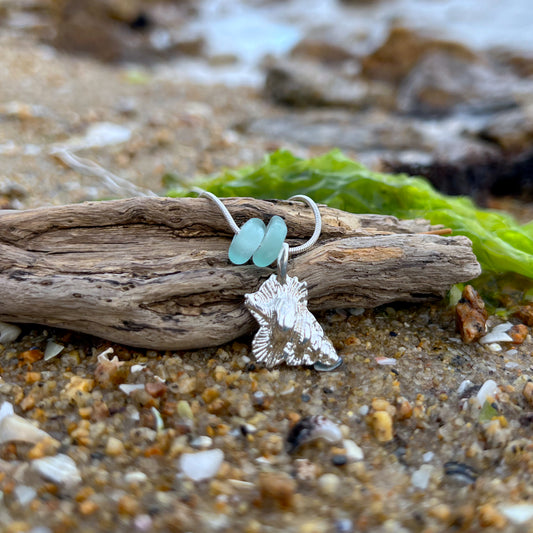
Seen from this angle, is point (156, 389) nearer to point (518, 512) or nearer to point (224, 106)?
point (518, 512)

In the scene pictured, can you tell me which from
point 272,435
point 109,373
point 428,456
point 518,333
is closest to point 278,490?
point 272,435

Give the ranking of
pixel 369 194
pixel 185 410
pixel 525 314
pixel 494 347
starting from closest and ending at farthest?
pixel 185 410 → pixel 494 347 → pixel 525 314 → pixel 369 194

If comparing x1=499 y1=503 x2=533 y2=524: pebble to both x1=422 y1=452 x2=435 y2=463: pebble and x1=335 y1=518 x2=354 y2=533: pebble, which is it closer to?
x1=422 y1=452 x2=435 y2=463: pebble

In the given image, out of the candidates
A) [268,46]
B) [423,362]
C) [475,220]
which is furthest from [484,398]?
[268,46]

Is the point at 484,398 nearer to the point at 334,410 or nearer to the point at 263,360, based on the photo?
the point at 334,410

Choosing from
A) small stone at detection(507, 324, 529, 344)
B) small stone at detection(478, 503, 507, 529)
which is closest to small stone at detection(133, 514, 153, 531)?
small stone at detection(478, 503, 507, 529)

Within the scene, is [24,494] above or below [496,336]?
below
